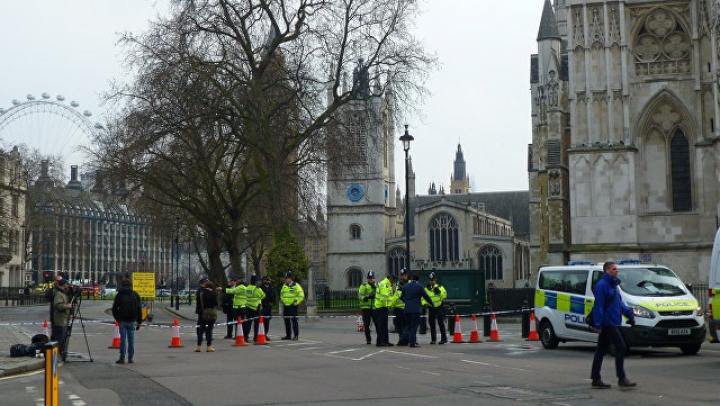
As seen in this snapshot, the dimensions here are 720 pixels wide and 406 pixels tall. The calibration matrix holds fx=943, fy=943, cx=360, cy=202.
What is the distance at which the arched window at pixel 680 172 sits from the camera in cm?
3594

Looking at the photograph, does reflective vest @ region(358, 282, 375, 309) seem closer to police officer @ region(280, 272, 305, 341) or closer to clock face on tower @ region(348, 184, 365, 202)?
police officer @ region(280, 272, 305, 341)

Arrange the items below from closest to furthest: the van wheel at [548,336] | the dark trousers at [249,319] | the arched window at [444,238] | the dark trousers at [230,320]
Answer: the van wheel at [548,336], the dark trousers at [249,319], the dark trousers at [230,320], the arched window at [444,238]

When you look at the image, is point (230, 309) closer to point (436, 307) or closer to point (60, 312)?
point (436, 307)

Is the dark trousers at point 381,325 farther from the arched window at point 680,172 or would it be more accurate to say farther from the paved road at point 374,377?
the arched window at point 680,172

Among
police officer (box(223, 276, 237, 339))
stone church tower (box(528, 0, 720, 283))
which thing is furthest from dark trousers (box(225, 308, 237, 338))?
stone church tower (box(528, 0, 720, 283))

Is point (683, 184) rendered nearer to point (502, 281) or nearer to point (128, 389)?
point (128, 389)

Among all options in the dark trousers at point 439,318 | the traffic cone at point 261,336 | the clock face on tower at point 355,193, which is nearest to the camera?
the dark trousers at point 439,318

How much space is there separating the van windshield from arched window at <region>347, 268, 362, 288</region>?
2730 inches

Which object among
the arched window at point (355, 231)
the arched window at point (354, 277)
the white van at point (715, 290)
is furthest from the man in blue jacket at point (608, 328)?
the arched window at point (355, 231)

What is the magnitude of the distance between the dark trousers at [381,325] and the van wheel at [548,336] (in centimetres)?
343

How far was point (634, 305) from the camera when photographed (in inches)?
663

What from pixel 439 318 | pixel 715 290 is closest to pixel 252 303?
pixel 439 318

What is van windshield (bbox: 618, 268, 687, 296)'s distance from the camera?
56.9ft

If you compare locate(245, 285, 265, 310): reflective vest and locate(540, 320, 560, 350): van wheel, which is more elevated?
locate(245, 285, 265, 310): reflective vest
